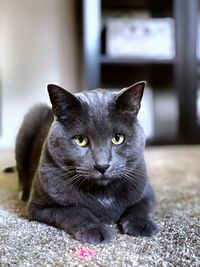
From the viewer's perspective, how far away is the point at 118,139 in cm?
91

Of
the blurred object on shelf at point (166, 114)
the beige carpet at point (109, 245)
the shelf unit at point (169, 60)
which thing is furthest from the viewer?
the blurred object on shelf at point (166, 114)

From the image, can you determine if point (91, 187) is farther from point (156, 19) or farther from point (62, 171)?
point (156, 19)

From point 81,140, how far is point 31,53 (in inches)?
77.0

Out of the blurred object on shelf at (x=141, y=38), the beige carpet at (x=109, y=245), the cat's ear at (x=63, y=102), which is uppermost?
the blurred object on shelf at (x=141, y=38)

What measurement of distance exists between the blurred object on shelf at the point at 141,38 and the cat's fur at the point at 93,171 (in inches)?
63.9

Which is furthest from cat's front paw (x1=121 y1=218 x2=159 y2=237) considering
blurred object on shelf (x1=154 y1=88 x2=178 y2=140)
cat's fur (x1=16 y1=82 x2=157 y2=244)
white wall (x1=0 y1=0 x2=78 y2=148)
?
white wall (x1=0 y1=0 x2=78 y2=148)

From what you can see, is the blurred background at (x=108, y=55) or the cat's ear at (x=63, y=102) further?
the blurred background at (x=108, y=55)

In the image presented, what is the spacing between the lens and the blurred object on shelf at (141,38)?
8.32 ft

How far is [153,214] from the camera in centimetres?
107

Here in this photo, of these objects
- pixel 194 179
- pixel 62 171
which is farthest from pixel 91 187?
pixel 194 179

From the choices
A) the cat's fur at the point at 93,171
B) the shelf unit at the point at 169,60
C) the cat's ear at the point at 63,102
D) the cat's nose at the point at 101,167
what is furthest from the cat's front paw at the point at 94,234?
the shelf unit at the point at 169,60

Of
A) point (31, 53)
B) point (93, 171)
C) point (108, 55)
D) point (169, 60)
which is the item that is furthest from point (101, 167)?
point (31, 53)

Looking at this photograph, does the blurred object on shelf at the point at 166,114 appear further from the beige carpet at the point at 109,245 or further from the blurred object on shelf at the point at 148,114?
the beige carpet at the point at 109,245

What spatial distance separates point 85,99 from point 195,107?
1.75 meters
